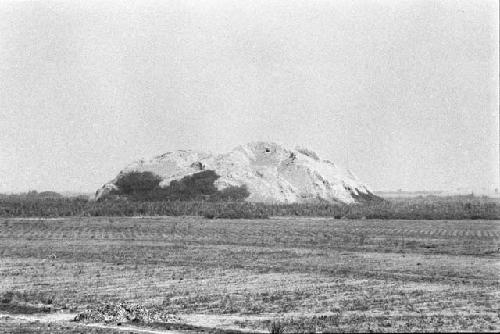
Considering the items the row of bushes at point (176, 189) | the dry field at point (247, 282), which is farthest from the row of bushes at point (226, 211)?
the dry field at point (247, 282)

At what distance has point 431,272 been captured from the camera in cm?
2194

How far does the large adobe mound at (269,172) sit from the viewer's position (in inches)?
2896

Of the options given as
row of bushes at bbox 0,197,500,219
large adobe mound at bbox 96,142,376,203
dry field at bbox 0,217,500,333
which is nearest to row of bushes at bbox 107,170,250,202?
large adobe mound at bbox 96,142,376,203

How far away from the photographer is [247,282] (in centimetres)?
1939

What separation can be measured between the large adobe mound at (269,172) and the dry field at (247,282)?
35.2 m

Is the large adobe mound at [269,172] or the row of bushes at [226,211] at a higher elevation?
the large adobe mound at [269,172]

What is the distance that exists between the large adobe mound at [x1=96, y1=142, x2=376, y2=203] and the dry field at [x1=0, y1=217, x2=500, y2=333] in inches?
1388

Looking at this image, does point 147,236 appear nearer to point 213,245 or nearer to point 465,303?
point 213,245

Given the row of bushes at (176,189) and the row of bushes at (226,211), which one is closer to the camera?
the row of bushes at (226,211)

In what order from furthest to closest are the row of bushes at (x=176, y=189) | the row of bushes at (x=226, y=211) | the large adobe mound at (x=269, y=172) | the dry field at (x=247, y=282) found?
the large adobe mound at (x=269, y=172), the row of bushes at (x=176, y=189), the row of bushes at (x=226, y=211), the dry field at (x=247, y=282)

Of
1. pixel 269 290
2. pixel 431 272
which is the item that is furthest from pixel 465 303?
pixel 431 272

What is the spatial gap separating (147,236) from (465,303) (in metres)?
23.2

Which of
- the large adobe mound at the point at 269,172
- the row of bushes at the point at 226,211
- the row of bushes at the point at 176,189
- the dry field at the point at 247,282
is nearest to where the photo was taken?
the dry field at the point at 247,282

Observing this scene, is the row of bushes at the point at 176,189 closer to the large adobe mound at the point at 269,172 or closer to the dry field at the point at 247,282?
the large adobe mound at the point at 269,172
